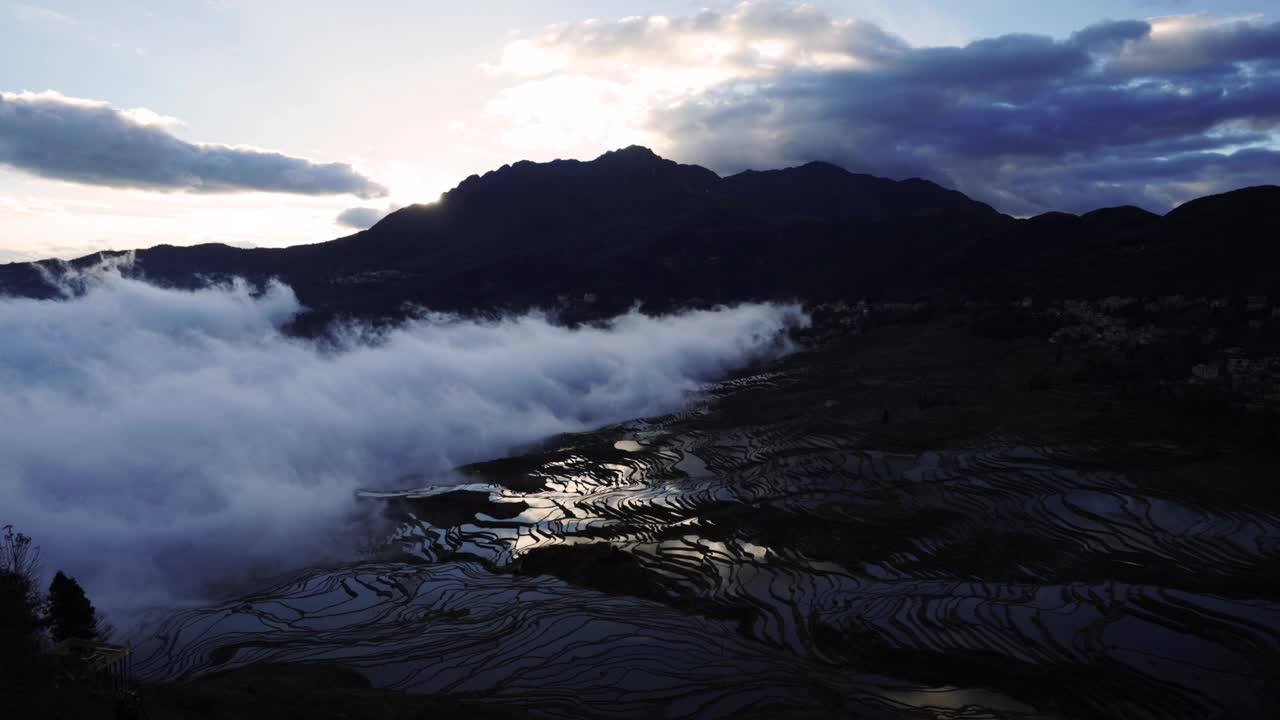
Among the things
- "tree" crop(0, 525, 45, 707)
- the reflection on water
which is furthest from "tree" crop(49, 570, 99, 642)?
the reflection on water

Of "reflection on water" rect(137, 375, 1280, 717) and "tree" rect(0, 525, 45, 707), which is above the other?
"tree" rect(0, 525, 45, 707)

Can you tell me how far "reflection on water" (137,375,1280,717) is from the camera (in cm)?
2816

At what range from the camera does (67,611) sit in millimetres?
28094

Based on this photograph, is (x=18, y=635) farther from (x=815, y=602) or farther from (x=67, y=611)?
(x=815, y=602)

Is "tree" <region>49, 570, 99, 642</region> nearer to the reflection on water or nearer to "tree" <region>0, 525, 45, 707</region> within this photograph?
"tree" <region>0, 525, 45, 707</region>

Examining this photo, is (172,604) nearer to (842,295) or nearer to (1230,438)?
(1230,438)

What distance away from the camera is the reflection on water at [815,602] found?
28156 mm

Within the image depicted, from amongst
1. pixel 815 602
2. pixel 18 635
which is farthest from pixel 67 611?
pixel 815 602

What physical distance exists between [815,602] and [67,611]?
29836mm

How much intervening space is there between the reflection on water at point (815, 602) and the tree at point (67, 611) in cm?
420

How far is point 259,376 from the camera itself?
103500mm

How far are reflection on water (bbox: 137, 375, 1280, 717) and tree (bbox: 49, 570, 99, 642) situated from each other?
4203 mm

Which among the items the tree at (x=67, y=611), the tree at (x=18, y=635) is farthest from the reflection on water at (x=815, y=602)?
the tree at (x=18, y=635)

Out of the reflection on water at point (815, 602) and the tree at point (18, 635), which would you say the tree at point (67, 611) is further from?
the reflection on water at point (815, 602)
